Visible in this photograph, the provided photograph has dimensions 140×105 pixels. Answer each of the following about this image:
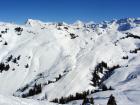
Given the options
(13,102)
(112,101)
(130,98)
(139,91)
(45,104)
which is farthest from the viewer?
(139,91)

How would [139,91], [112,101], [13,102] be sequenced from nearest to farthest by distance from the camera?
1. [13,102]
2. [112,101]
3. [139,91]

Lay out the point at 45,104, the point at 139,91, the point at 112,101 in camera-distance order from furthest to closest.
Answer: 1. the point at 139,91
2. the point at 112,101
3. the point at 45,104

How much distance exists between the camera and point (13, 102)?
210ft

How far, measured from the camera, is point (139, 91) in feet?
629

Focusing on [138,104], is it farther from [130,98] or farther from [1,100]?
[1,100]

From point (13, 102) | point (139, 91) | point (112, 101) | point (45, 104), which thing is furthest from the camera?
point (139, 91)

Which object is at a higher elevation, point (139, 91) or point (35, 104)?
point (139, 91)

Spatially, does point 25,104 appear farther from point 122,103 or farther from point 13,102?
point 122,103

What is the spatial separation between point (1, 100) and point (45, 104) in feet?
33.7

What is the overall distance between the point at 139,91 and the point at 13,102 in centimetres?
13710

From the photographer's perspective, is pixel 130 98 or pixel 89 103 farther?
pixel 130 98

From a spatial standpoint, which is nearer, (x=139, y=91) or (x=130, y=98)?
(x=130, y=98)

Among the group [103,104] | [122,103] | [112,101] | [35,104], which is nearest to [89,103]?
[112,101]

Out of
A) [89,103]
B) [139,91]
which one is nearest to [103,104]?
[89,103]
